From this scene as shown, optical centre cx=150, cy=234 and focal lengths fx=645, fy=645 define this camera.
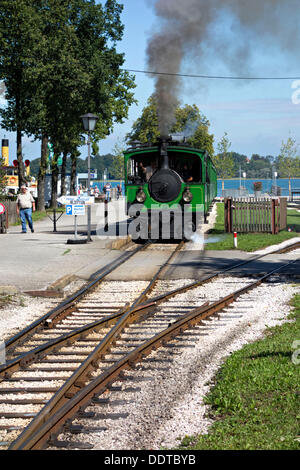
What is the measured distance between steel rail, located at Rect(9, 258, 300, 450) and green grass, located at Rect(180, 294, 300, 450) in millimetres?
1074

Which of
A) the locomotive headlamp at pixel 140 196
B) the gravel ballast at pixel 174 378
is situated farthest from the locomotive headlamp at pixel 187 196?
the gravel ballast at pixel 174 378

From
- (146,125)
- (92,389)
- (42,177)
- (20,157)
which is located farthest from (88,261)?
(146,125)

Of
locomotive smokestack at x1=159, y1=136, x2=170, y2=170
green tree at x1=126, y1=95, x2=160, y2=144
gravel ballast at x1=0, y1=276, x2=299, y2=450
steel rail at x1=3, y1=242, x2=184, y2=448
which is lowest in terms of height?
gravel ballast at x1=0, y1=276, x2=299, y2=450

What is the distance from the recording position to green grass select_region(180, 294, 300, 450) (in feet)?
16.6

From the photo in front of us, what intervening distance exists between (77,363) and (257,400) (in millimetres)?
2418

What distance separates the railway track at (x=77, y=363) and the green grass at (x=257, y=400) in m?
1.13

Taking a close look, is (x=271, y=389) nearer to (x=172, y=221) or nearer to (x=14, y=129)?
(x=172, y=221)

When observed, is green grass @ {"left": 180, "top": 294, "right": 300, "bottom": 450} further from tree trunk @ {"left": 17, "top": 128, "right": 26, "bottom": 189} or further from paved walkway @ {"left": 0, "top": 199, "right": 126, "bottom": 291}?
tree trunk @ {"left": 17, "top": 128, "right": 26, "bottom": 189}

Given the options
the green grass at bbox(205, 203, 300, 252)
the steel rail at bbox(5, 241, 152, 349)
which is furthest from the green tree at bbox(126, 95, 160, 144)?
the steel rail at bbox(5, 241, 152, 349)

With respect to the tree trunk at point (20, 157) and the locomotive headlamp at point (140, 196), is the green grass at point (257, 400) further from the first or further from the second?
the tree trunk at point (20, 157)

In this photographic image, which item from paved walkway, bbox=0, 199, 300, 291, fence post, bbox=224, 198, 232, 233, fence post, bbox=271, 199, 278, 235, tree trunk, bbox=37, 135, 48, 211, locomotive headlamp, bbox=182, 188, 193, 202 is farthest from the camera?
tree trunk, bbox=37, 135, 48, 211

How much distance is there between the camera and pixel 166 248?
20.8m

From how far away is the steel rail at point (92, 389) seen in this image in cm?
513
